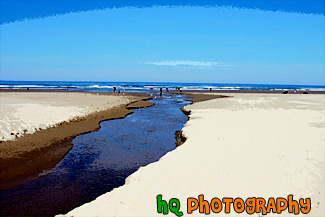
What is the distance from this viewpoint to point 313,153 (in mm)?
10820

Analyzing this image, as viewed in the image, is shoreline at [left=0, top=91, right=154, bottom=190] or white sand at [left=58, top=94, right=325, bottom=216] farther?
shoreline at [left=0, top=91, right=154, bottom=190]

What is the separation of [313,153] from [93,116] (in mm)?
18787

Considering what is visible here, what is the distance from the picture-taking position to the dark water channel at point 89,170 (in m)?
7.80

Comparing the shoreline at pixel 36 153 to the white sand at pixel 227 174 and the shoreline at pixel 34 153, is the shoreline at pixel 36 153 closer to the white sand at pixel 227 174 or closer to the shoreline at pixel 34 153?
the shoreline at pixel 34 153

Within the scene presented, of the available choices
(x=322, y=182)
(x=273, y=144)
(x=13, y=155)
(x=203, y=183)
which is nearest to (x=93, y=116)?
(x=13, y=155)

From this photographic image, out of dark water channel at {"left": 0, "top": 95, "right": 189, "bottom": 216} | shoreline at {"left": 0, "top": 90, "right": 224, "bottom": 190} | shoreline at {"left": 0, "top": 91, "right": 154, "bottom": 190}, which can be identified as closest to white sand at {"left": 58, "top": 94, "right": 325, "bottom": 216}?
dark water channel at {"left": 0, "top": 95, "right": 189, "bottom": 216}

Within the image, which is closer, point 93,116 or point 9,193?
point 9,193

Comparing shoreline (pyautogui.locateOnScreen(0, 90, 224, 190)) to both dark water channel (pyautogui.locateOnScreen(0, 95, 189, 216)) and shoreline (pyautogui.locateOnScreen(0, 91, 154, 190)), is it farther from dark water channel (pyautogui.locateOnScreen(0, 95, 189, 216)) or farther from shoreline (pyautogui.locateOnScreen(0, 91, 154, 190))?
dark water channel (pyautogui.locateOnScreen(0, 95, 189, 216))

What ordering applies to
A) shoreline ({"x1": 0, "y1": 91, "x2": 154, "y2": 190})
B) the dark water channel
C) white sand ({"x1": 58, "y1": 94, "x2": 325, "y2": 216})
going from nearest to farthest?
white sand ({"x1": 58, "y1": 94, "x2": 325, "y2": 216})
the dark water channel
shoreline ({"x1": 0, "y1": 91, "x2": 154, "y2": 190})

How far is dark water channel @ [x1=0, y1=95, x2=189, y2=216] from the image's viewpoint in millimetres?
7802

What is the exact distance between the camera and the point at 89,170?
1085cm

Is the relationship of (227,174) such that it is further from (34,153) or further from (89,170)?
(34,153)

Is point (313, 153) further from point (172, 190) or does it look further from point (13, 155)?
point (13, 155)

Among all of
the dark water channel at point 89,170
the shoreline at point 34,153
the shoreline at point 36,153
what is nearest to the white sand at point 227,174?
the dark water channel at point 89,170
